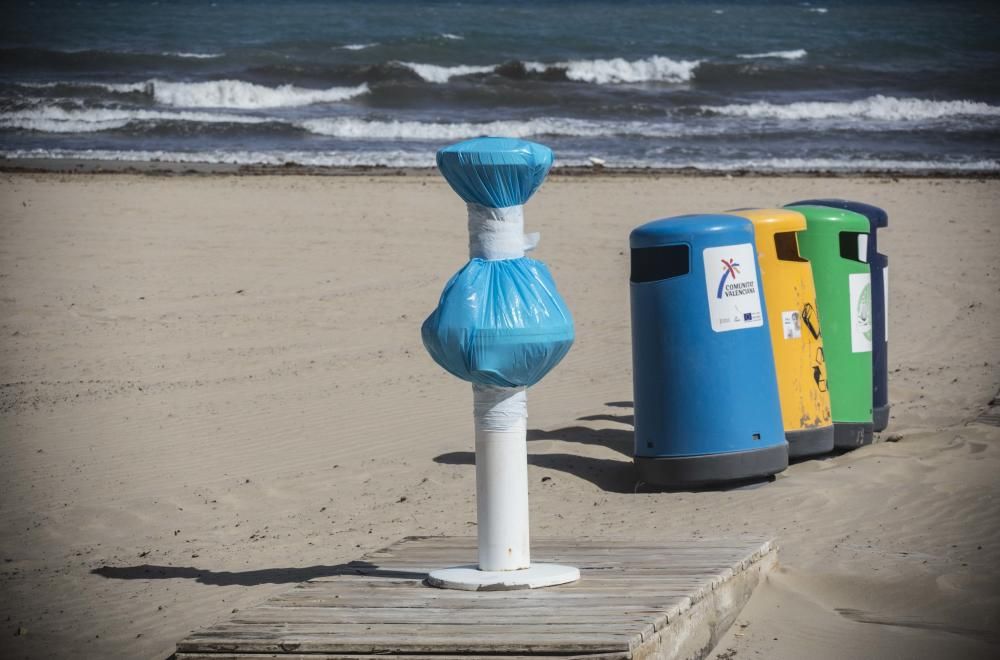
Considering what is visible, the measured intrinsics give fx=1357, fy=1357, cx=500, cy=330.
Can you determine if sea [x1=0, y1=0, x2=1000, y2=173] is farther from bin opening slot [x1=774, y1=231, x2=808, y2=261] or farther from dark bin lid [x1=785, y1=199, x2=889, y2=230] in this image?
bin opening slot [x1=774, y1=231, x2=808, y2=261]

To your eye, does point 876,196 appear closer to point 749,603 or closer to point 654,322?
point 654,322

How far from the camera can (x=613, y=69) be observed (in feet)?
124

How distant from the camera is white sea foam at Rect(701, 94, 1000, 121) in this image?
1185 inches

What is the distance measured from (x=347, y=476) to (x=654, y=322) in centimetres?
208

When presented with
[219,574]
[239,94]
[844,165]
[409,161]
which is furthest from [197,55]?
[219,574]

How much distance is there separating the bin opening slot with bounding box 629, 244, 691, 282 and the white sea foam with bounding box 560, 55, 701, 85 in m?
29.9

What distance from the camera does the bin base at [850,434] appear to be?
7.73 metres

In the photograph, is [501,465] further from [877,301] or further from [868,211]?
[868,211]

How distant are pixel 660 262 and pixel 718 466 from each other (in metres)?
1.07

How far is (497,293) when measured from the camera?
15.2ft

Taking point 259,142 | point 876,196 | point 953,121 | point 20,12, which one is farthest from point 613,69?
point 20,12

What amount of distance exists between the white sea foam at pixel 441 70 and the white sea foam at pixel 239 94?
2.88 meters

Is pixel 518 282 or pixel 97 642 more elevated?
pixel 518 282

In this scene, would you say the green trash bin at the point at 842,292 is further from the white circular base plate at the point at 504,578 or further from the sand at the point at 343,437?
the white circular base plate at the point at 504,578
